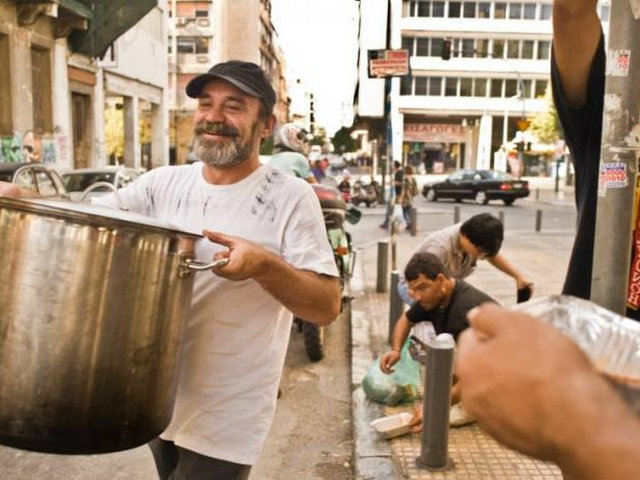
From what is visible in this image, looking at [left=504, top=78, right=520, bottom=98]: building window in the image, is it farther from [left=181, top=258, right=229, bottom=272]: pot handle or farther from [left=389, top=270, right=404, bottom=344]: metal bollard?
[left=181, top=258, right=229, bottom=272]: pot handle

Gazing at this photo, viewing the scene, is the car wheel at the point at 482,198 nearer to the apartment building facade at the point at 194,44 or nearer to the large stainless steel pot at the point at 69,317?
the apartment building facade at the point at 194,44

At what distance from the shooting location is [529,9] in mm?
56438

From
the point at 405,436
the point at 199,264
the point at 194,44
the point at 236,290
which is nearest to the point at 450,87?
the point at 194,44

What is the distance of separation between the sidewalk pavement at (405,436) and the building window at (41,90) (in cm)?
972

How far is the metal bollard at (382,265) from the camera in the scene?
336 inches

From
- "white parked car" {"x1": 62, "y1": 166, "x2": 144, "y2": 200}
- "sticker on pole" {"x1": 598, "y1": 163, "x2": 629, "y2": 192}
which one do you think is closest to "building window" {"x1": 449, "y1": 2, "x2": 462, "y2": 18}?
"white parked car" {"x1": 62, "y1": 166, "x2": 144, "y2": 200}

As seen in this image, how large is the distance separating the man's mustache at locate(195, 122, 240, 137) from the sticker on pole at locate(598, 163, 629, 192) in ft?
4.11

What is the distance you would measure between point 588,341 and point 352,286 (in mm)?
8553

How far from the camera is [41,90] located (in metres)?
16.8

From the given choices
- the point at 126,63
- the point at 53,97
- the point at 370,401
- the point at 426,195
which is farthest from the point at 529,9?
the point at 370,401

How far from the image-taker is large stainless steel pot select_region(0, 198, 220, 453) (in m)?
1.61

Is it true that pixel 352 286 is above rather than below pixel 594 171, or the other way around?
below

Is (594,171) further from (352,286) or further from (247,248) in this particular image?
(352,286)

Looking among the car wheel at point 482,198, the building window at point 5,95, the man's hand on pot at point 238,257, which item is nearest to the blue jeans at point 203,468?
the man's hand on pot at point 238,257
